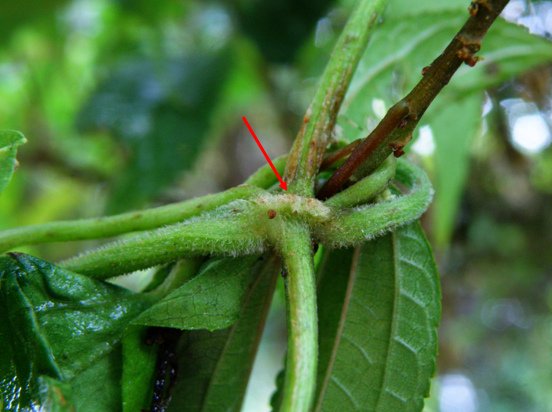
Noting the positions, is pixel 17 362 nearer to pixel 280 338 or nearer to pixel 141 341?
pixel 141 341

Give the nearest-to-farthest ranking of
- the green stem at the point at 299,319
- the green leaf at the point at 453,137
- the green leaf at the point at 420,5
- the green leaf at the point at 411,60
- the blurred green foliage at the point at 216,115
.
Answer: the green stem at the point at 299,319
the green leaf at the point at 411,60
the green leaf at the point at 420,5
the green leaf at the point at 453,137
the blurred green foliage at the point at 216,115

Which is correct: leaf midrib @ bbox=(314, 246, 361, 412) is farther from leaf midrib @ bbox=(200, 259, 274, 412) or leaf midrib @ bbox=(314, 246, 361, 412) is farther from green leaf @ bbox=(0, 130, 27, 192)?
green leaf @ bbox=(0, 130, 27, 192)

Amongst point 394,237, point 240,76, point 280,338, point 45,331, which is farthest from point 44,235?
point 280,338

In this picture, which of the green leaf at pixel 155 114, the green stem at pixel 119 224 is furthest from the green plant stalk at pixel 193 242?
the green leaf at pixel 155 114

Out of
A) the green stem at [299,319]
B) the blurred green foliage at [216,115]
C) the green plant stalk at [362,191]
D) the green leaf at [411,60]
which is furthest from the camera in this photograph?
the blurred green foliage at [216,115]

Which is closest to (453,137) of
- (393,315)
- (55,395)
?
(393,315)

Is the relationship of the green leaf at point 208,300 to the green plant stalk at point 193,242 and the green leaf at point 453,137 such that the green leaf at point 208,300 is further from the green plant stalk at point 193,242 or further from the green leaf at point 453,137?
the green leaf at point 453,137

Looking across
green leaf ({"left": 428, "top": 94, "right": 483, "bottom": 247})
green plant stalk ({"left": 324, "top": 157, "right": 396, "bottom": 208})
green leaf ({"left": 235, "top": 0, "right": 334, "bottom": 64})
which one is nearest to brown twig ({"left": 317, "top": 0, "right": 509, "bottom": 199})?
green plant stalk ({"left": 324, "top": 157, "right": 396, "bottom": 208})
